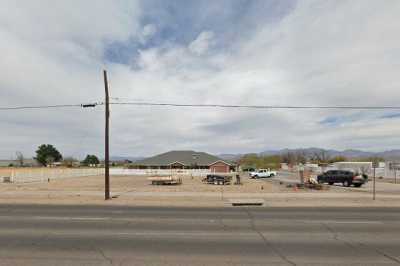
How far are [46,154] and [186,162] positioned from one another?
75618 mm

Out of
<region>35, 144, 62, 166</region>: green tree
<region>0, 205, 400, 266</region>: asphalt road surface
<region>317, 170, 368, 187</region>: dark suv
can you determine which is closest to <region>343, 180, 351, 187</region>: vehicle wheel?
<region>317, 170, 368, 187</region>: dark suv

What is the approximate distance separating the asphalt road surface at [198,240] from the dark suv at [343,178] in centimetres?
2462

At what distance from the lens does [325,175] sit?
40.0 meters

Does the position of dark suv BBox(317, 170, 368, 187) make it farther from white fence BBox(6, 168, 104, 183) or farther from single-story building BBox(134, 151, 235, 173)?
single-story building BBox(134, 151, 235, 173)

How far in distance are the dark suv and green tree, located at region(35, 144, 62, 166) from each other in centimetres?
11737

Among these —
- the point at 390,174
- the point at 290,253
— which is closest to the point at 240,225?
the point at 290,253

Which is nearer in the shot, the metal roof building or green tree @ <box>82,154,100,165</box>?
the metal roof building

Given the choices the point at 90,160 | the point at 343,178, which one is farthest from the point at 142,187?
the point at 90,160

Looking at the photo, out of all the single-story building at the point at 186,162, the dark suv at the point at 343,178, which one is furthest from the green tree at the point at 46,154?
the dark suv at the point at 343,178

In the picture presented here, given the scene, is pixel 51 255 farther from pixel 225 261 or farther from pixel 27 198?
pixel 27 198

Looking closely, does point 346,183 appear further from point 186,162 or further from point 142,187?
point 186,162

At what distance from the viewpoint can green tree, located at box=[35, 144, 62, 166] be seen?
13088 centimetres

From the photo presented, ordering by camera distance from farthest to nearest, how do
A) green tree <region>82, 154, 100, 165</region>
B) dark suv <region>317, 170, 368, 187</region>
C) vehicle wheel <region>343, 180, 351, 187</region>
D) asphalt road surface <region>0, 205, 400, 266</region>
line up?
green tree <region>82, 154, 100, 165</region>
vehicle wheel <region>343, 180, 351, 187</region>
dark suv <region>317, 170, 368, 187</region>
asphalt road surface <region>0, 205, 400, 266</region>

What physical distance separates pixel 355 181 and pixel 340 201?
17.1 m
